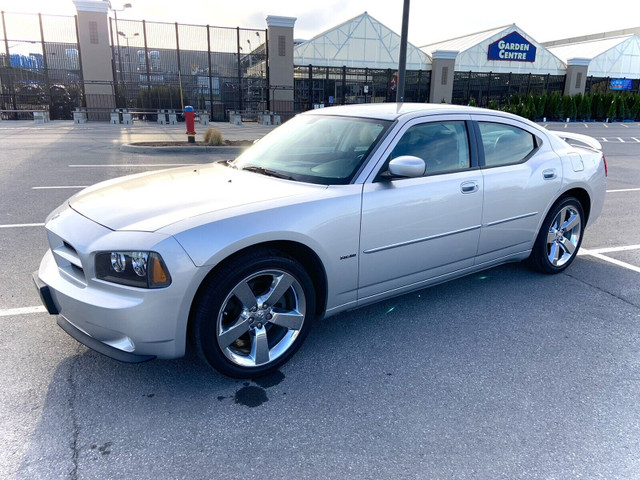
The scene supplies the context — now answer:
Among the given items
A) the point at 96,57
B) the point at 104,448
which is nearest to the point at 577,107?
the point at 96,57

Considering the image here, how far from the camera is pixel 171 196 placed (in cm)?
312

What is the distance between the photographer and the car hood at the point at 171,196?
2.80 meters

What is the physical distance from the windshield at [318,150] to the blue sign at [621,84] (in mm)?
47535

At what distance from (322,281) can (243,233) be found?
2.27 feet

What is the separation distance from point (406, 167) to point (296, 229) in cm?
89

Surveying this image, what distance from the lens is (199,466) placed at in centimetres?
228

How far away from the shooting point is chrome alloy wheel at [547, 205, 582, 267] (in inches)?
184

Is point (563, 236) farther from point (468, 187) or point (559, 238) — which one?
point (468, 187)

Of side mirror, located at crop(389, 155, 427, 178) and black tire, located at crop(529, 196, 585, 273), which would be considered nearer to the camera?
side mirror, located at crop(389, 155, 427, 178)

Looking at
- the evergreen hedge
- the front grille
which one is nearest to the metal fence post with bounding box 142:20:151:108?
the evergreen hedge

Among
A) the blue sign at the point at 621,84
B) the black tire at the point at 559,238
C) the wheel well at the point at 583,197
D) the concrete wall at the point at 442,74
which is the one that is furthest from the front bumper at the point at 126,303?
the blue sign at the point at 621,84

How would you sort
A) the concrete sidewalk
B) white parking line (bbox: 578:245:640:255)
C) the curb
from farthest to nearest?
1. the concrete sidewalk
2. the curb
3. white parking line (bbox: 578:245:640:255)

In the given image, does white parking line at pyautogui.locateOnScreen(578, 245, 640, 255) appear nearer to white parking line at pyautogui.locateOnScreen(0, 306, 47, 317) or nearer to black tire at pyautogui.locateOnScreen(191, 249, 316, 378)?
black tire at pyautogui.locateOnScreen(191, 249, 316, 378)

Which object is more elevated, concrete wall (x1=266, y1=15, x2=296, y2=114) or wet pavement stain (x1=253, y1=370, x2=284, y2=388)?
concrete wall (x1=266, y1=15, x2=296, y2=114)
